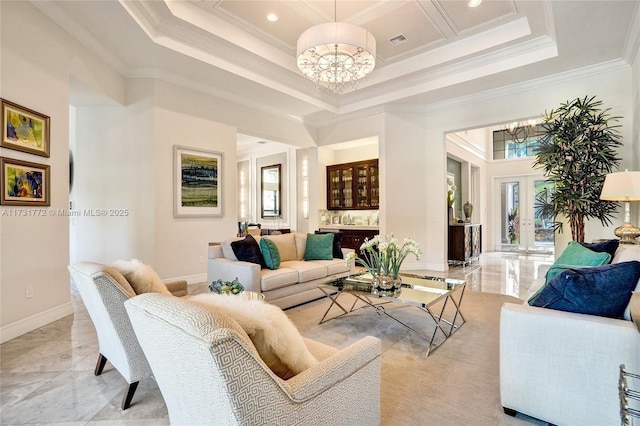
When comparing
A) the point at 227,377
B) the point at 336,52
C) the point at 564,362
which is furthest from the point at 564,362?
the point at 336,52

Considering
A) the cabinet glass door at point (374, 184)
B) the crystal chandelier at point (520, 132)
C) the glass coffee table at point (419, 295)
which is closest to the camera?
the glass coffee table at point (419, 295)

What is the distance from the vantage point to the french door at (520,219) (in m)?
9.25

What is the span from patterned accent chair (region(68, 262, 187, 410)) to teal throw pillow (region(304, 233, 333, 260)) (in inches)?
110

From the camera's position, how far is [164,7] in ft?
11.7

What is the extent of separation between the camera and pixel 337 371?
121 cm

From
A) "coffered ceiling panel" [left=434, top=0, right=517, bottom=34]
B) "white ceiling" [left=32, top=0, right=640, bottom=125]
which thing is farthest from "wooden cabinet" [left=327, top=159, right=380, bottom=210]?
"coffered ceiling panel" [left=434, top=0, right=517, bottom=34]

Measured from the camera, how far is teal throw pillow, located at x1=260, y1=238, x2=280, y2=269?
3.87 meters

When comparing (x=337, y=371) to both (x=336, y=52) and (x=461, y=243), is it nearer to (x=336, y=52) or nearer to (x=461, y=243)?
(x=336, y=52)

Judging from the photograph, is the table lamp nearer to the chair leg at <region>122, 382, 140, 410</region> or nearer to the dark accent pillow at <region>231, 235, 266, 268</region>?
the dark accent pillow at <region>231, 235, 266, 268</region>

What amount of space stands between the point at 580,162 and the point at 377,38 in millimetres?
3207

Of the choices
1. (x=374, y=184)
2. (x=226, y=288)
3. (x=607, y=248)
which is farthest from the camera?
(x=374, y=184)

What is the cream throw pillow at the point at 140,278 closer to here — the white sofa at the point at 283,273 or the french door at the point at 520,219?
the white sofa at the point at 283,273

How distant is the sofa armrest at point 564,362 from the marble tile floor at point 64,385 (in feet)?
6.51

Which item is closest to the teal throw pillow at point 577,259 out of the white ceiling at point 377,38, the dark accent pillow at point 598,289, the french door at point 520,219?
the dark accent pillow at point 598,289
